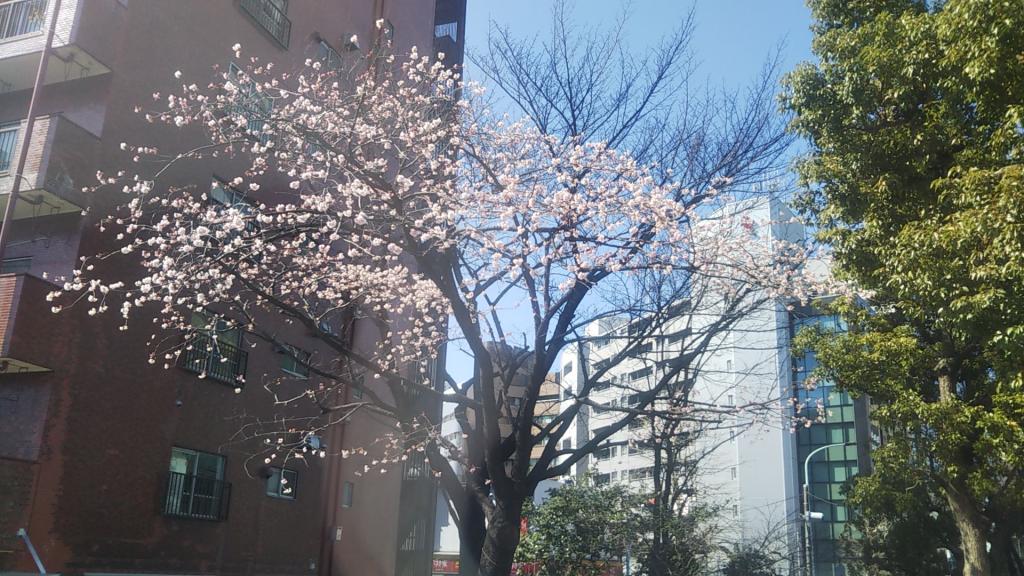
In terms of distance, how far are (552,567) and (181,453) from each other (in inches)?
345

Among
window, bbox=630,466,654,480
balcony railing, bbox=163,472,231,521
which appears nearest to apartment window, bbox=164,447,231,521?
balcony railing, bbox=163,472,231,521

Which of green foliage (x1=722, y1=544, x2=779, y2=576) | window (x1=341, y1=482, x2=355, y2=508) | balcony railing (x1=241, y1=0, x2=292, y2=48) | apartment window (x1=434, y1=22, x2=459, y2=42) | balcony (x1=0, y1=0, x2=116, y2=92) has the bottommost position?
green foliage (x1=722, y1=544, x2=779, y2=576)

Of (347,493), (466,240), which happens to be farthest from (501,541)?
(347,493)

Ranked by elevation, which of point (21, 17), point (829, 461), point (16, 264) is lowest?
point (16, 264)

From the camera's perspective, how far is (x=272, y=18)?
17.8 meters

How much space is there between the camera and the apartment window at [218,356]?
48.9 feet

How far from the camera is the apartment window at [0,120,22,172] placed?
13.1 m

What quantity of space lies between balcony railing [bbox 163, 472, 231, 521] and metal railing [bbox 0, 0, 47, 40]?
26.4 feet

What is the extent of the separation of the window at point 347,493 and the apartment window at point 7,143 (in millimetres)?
10144

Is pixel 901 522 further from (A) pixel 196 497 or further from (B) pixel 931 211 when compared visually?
(A) pixel 196 497

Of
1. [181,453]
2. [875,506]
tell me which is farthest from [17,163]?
[875,506]

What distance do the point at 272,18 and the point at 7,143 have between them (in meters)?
6.51

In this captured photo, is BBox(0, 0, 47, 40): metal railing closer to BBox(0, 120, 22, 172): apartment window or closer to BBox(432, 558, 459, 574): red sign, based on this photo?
BBox(0, 120, 22, 172): apartment window

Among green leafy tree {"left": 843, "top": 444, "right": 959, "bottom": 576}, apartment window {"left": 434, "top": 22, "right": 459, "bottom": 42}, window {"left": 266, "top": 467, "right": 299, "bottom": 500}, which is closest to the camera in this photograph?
green leafy tree {"left": 843, "top": 444, "right": 959, "bottom": 576}
